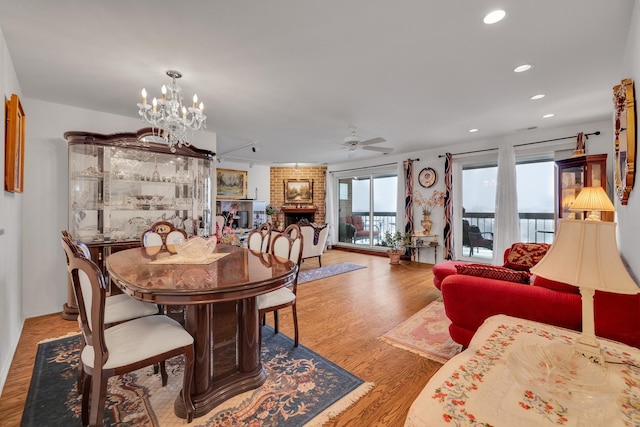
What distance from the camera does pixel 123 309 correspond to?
2.04 meters

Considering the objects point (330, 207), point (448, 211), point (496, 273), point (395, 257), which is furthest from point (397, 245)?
point (496, 273)

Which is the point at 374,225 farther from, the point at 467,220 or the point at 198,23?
the point at 198,23

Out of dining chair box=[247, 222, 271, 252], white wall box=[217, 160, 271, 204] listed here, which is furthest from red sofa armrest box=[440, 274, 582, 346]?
white wall box=[217, 160, 271, 204]

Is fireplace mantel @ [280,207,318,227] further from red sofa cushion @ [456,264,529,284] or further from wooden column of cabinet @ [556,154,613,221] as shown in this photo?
red sofa cushion @ [456,264,529,284]

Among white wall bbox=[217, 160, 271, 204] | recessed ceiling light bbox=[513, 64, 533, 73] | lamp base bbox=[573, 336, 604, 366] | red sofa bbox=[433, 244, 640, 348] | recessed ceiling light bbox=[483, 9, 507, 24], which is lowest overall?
red sofa bbox=[433, 244, 640, 348]

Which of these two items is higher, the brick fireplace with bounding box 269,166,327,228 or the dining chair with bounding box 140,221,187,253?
the brick fireplace with bounding box 269,166,327,228

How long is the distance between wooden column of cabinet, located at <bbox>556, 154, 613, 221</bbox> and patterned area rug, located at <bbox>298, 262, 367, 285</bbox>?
3397 mm

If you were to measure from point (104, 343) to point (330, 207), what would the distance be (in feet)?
23.3

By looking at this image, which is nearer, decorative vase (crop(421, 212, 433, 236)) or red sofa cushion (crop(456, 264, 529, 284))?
red sofa cushion (crop(456, 264, 529, 284))

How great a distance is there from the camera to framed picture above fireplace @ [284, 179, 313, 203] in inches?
332

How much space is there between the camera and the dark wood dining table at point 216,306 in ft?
4.81

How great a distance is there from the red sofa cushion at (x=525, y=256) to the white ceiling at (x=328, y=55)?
1.72 meters

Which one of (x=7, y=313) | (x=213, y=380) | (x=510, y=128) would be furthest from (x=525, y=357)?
(x=510, y=128)

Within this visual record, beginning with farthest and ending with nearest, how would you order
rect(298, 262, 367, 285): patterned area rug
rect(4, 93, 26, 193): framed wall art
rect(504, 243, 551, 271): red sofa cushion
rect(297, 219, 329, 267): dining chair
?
1. rect(297, 219, 329, 267): dining chair
2. rect(298, 262, 367, 285): patterned area rug
3. rect(504, 243, 551, 271): red sofa cushion
4. rect(4, 93, 26, 193): framed wall art
